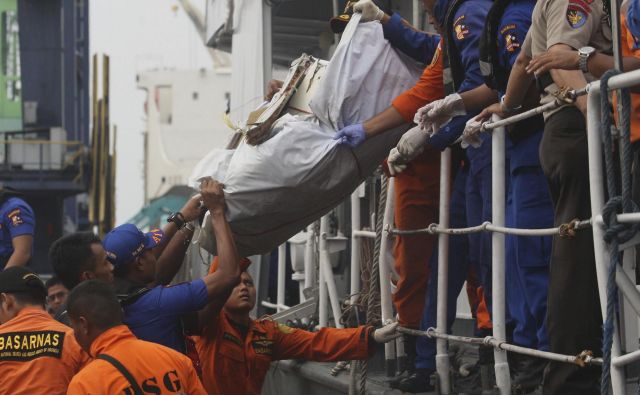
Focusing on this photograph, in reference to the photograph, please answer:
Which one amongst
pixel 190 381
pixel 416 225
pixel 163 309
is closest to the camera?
pixel 190 381

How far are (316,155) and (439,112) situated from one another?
56 cm

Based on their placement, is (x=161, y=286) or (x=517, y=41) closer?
(x=517, y=41)

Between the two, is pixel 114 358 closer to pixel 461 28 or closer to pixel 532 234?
pixel 532 234

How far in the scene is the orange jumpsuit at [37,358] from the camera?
12.8 feet

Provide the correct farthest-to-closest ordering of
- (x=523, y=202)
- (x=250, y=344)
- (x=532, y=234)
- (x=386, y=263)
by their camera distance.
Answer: (x=386, y=263)
(x=250, y=344)
(x=523, y=202)
(x=532, y=234)

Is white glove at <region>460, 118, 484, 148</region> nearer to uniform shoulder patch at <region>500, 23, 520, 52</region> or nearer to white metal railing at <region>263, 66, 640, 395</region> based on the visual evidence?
white metal railing at <region>263, 66, 640, 395</region>

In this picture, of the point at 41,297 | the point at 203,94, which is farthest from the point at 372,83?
the point at 203,94

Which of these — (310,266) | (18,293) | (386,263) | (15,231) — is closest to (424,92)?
(386,263)

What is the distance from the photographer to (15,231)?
6352 mm

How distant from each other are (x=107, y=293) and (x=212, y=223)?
0.94 meters

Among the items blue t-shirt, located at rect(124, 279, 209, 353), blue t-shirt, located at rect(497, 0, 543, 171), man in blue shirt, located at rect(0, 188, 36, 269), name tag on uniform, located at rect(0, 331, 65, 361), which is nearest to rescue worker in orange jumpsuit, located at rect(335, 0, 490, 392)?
blue t-shirt, located at rect(497, 0, 543, 171)

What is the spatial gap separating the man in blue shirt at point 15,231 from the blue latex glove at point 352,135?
8.48 ft

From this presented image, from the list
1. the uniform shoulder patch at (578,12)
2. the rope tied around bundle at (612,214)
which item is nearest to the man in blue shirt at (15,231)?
the uniform shoulder patch at (578,12)

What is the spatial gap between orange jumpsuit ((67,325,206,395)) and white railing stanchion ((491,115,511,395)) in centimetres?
100
